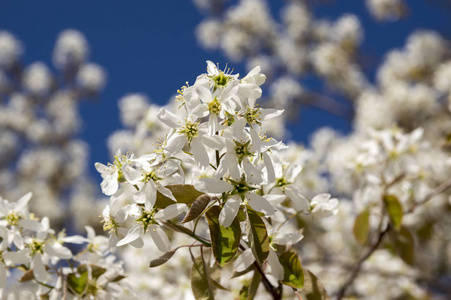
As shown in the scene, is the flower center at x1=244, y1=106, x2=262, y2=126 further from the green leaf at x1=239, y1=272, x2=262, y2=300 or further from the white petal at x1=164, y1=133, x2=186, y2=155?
the green leaf at x1=239, y1=272, x2=262, y2=300

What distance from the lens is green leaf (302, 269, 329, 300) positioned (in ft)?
3.16

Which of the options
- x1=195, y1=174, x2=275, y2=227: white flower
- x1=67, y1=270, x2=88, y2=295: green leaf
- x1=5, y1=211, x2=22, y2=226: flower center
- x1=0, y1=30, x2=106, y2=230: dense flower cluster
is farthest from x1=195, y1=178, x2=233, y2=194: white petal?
x1=0, y1=30, x2=106, y2=230: dense flower cluster

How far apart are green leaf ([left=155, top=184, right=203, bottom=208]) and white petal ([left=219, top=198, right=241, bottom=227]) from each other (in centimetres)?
9

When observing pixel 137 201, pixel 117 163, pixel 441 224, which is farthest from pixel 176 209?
pixel 441 224

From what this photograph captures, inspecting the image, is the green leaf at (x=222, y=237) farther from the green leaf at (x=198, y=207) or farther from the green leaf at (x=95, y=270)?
the green leaf at (x=95, y=270)

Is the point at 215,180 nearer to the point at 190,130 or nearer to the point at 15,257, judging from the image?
the point at 190,130

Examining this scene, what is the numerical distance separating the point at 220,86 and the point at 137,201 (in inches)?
11.1

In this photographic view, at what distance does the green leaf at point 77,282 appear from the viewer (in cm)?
104

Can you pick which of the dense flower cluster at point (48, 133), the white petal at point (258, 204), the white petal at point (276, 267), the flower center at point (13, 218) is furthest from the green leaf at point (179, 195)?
the dense flower cluster at point (48, 133)

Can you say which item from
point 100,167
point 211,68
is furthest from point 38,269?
point 211,68

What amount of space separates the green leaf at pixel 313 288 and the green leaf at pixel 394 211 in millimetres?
587

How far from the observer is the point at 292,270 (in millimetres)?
934

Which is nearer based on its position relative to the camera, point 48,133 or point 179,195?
point 179,195

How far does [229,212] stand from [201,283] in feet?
0.62
